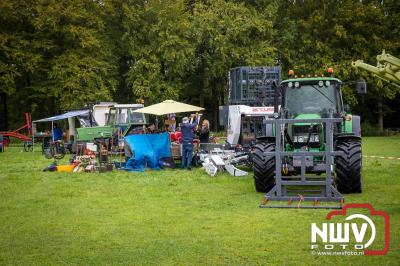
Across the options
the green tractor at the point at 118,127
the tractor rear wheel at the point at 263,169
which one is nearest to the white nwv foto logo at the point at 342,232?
the tractor rear wheel at the point at 263,169

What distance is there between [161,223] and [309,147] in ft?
13.9

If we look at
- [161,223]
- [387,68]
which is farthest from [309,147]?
[387,68]

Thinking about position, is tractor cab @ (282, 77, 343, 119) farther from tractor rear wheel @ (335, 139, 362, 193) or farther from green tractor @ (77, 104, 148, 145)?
green tractor @ (77, 104, 148, 145)

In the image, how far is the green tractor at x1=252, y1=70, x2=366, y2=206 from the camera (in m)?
11.0

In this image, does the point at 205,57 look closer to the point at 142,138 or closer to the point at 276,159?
the point at 142,138

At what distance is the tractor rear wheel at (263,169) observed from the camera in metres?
11.9

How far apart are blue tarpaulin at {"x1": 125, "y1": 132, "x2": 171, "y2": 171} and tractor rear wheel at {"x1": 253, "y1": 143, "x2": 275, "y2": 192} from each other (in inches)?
251

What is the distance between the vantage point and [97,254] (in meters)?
7.16

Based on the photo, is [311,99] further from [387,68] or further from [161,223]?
[387,68]

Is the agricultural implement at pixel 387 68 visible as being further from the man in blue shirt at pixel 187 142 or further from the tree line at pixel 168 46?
the tree line at pixel 168 46

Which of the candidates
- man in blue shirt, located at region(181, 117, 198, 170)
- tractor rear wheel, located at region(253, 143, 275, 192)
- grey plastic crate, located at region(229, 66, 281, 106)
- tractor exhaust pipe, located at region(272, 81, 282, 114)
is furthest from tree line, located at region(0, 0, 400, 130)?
tractor rear wheel, located at region(253, 143, 275, 192)

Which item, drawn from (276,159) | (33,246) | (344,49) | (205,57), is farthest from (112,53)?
(33,246)

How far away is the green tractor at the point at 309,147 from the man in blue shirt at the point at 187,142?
4.31m

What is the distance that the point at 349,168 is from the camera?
11.5 m
